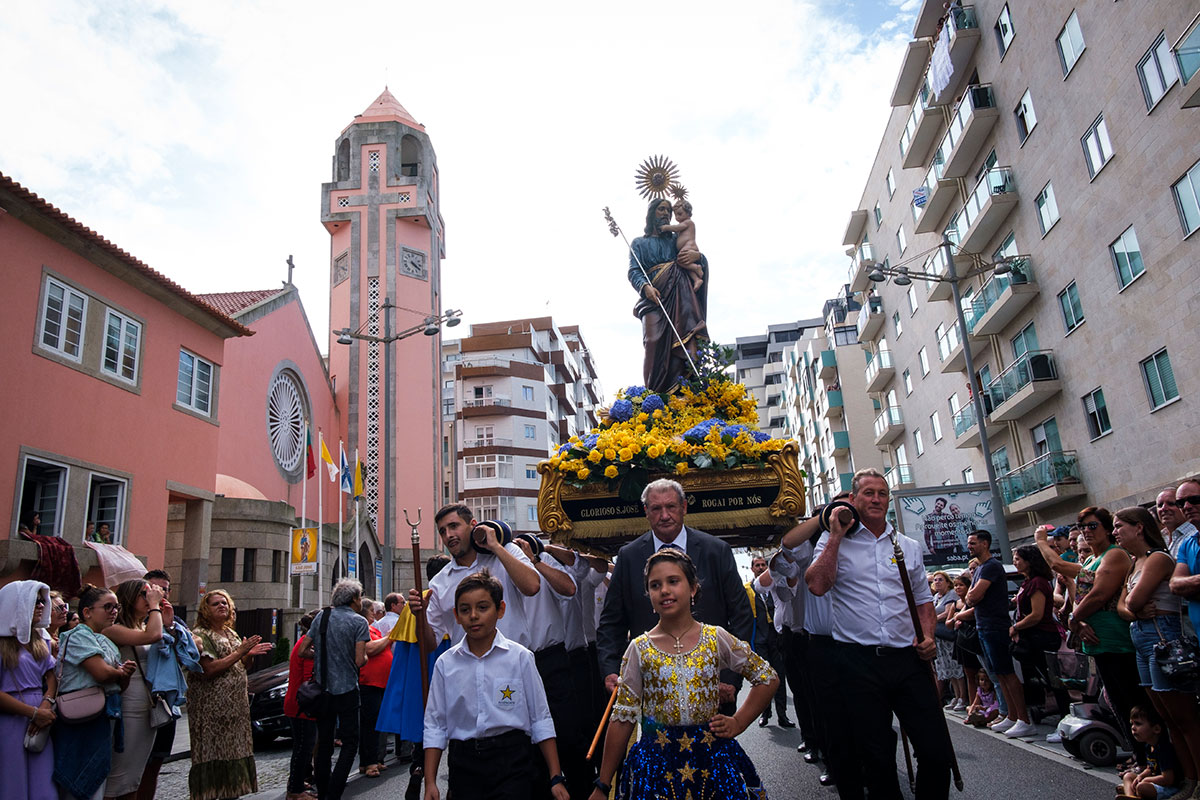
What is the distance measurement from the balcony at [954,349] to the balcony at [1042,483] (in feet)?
14.4

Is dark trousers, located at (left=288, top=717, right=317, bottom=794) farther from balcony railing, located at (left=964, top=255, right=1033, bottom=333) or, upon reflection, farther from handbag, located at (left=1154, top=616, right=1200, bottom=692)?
balcony railing, located at (left=964, top=255, right=1033, bottom=333)

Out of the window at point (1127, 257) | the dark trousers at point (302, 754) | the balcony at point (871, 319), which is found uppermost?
the balcony at point (871, 319)

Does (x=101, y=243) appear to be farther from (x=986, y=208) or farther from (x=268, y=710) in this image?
(x=986, y=208)

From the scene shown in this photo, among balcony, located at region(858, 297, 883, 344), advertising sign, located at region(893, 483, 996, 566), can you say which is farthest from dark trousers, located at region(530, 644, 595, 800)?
balcony, located at region(858, 297, 883, 344)

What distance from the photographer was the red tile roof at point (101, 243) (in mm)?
16328

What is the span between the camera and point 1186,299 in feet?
58.1

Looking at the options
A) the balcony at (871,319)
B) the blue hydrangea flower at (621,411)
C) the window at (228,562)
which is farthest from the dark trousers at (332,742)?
the balcony at (871,319)

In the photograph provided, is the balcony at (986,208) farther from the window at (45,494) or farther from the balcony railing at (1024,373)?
the window at (45,494)

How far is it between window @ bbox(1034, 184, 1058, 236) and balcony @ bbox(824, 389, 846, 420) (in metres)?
27.1

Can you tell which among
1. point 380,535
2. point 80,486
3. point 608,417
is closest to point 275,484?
point 380,535

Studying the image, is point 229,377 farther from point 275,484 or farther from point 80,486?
point 80,486

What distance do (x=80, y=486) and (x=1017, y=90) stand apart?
2562 centimetres

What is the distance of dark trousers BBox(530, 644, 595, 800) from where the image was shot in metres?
5.41

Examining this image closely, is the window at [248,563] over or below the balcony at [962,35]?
below
